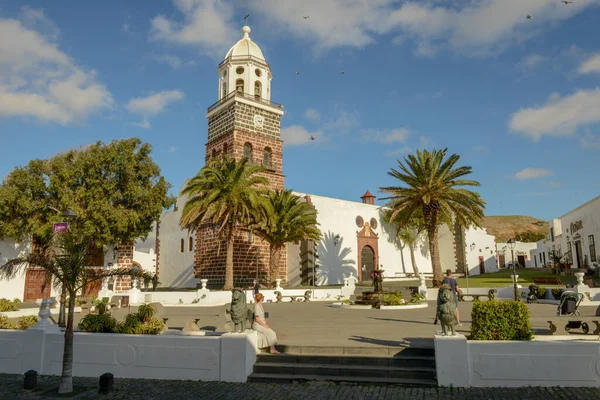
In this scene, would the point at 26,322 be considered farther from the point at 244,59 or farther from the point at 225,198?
the point at 244,59

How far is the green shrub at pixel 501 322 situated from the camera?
7.58 meters

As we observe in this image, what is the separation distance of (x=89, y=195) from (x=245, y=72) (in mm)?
12814

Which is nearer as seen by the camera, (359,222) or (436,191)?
(436,191)

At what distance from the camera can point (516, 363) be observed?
7270 mm

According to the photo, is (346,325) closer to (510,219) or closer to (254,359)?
(254,359)

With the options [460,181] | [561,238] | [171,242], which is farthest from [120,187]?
[561,238]

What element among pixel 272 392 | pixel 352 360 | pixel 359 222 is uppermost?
pixel 359 222

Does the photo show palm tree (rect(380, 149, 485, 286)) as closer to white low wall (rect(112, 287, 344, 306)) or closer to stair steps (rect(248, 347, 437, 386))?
white low wall (rect(112, 287, 344, 306))

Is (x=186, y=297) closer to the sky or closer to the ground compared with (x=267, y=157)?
closer to the ground

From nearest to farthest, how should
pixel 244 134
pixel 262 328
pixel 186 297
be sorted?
pixel 262 328 → pixel 186 297 → pixel 244 134

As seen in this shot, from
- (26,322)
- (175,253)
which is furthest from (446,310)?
(175,253)

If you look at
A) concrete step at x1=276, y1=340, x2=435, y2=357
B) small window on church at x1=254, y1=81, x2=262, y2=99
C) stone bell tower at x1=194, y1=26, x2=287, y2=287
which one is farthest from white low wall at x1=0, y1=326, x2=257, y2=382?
small window on church at x1=254, y1=81, x2=262, y2=99

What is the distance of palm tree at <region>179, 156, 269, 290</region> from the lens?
22.8 meters

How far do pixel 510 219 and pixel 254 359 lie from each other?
135 m
